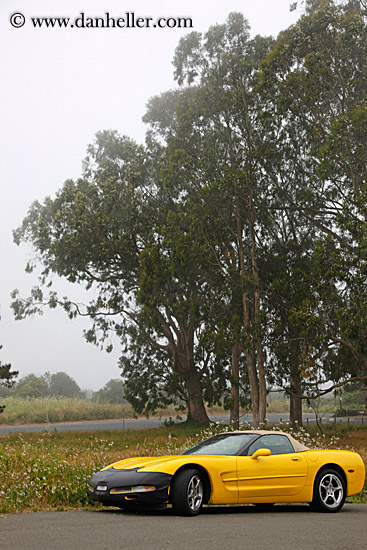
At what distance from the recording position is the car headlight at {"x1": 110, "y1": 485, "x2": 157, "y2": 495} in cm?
964

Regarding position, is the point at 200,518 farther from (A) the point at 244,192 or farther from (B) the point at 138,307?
(B) the point at 138,307

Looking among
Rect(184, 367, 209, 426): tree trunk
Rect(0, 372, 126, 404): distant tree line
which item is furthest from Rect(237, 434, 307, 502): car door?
Rect(0, 372, 126, 404): distant tree line

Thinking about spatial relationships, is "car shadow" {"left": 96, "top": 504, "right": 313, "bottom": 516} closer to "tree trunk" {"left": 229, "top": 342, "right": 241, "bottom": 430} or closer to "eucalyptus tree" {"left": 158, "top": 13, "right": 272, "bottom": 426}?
"eucalyptus tree" {"left": 158, "top": 13, "right": 272, "bottom": 426}

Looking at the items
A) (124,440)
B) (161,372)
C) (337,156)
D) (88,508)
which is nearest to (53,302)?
(161,372)

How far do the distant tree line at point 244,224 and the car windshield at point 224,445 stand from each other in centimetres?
1432

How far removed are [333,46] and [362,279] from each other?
402 inches

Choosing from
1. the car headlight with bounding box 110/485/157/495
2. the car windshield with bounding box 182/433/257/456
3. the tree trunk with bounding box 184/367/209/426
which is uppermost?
the tree trunk with bounding box 184/367/209/426

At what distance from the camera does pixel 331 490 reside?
11000 mm

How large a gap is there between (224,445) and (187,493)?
1.42m

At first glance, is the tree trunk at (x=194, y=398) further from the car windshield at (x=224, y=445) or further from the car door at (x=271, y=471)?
the car door at (x=271, y=471)

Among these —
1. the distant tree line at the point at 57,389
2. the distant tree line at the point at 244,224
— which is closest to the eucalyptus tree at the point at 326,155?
the distant tree line at the point at 244,224

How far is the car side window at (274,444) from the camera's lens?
35.6 feet

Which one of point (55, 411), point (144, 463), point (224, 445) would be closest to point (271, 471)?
point (224, 445)

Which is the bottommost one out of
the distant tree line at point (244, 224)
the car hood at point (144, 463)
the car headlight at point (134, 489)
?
the car headlight at point (134, 489)
